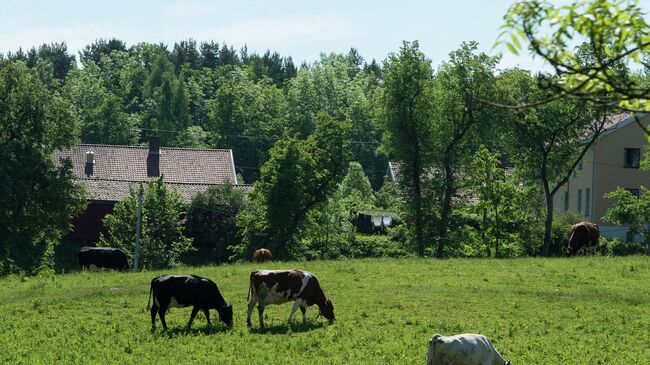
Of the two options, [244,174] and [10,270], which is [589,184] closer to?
[10,270]

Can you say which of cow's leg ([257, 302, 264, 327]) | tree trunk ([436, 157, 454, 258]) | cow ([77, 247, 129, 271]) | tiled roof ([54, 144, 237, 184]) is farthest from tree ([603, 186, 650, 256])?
cow's leg ([257, 302, 264, 327])

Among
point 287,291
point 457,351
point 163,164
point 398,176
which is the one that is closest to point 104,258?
point 398,176

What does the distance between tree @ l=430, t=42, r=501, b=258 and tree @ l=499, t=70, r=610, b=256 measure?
12.7 feet

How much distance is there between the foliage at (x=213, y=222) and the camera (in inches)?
2697

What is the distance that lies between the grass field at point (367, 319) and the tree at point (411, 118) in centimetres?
2502

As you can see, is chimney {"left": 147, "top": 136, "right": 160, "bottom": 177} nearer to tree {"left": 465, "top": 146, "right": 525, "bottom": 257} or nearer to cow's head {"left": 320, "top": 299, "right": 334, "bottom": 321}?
tree {"left": 465, "top": 146, "right": 525, "bottom": 257}

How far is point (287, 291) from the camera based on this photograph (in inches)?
1009

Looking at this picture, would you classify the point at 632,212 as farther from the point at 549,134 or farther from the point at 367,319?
the point at 367,319

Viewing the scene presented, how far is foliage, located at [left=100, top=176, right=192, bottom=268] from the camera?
59.8 meters

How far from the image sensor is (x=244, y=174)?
126188mm

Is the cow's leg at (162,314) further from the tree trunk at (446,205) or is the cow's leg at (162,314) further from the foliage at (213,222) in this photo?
the foliage at (213,222)

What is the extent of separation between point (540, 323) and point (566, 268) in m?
13.4

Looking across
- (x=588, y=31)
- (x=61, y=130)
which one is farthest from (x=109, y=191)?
(x=588, y=31)

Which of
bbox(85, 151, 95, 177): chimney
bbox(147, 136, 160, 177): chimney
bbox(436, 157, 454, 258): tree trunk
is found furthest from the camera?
bbox(147, 136, 160, 177): chimney
